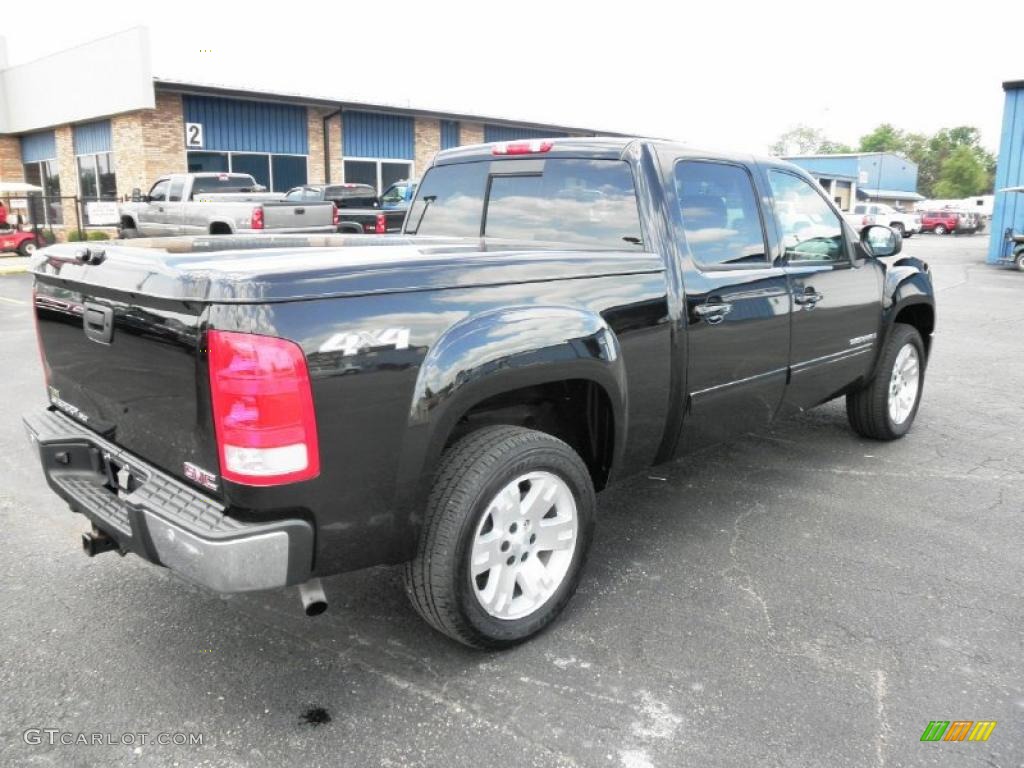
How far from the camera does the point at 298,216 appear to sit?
1368 cm

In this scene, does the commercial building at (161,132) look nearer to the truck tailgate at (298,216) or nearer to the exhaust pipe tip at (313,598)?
the truck tailgate at (298,216)

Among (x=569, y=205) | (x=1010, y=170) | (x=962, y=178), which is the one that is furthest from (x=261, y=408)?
(x=962, y=178)

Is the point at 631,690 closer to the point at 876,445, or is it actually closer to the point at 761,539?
the point at 761,539

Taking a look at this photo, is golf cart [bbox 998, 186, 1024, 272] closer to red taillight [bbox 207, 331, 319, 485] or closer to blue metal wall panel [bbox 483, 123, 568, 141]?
blue metal wall panel [bbox 483, 123, 568, 141]

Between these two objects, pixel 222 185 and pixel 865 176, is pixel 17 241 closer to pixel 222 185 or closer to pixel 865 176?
pixel 222 185

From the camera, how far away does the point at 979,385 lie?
7.39 m

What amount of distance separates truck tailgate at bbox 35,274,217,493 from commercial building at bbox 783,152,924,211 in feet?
181

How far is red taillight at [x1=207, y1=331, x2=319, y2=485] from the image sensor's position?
2.26 meters

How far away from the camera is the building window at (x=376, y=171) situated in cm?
2552

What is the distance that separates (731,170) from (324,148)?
72.8 ft

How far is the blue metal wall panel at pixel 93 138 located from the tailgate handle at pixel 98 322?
2267 centimetres

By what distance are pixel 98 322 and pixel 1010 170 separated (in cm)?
2418

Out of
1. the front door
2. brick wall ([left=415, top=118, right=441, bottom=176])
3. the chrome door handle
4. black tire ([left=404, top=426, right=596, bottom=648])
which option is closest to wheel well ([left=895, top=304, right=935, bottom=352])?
the front door

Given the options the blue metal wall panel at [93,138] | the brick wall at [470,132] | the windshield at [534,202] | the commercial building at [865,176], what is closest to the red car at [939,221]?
the commercial building at [865,176]
